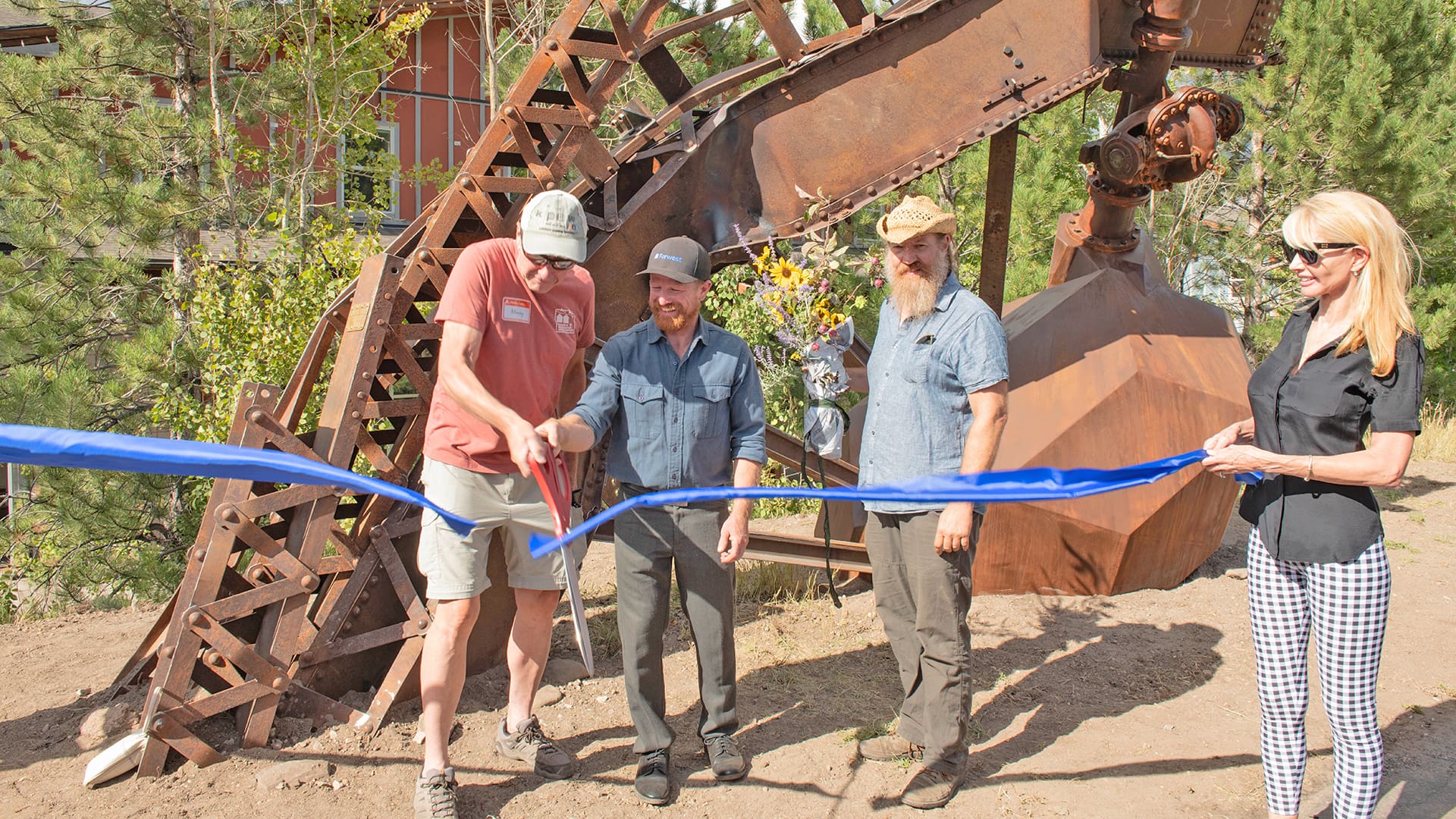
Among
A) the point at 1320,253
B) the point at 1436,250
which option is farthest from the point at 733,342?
the point at 1436,250

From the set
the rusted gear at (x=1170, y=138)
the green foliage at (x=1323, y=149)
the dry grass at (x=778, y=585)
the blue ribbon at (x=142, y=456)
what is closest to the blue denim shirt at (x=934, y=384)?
the blue ribbon at (x=142, y=456)

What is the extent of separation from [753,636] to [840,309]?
6.02 ft

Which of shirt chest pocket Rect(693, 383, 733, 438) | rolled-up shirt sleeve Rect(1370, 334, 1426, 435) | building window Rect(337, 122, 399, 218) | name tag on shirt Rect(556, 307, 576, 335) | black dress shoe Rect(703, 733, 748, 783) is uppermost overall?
building window Rect(337, 122, 399, 218)

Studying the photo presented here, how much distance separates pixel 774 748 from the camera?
4.27 meters

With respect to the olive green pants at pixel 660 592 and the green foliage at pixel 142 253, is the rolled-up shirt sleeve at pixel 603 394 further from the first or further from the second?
the green foliage at pixel 142 253

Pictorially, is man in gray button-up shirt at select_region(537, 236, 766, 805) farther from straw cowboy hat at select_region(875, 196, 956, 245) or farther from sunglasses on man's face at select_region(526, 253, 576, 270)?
straw cowboy hat at select_region(875, 196, 956, 245)

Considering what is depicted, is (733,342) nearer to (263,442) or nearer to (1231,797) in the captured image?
Result: (263,442)

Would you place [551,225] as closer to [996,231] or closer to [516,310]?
[516,310]

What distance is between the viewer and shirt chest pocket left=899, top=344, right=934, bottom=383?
3.67 m

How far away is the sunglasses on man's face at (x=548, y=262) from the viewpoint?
366cm

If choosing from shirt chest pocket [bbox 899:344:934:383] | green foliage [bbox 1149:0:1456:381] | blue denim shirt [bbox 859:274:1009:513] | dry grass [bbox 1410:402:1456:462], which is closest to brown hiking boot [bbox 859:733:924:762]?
blue denim shirt [bbox 859:274:1009:513]

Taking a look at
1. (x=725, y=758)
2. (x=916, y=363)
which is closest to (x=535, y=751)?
(x=725, y=758)

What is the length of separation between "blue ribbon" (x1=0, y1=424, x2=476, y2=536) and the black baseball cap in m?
1.14

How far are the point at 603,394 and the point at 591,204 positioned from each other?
1.50 m
